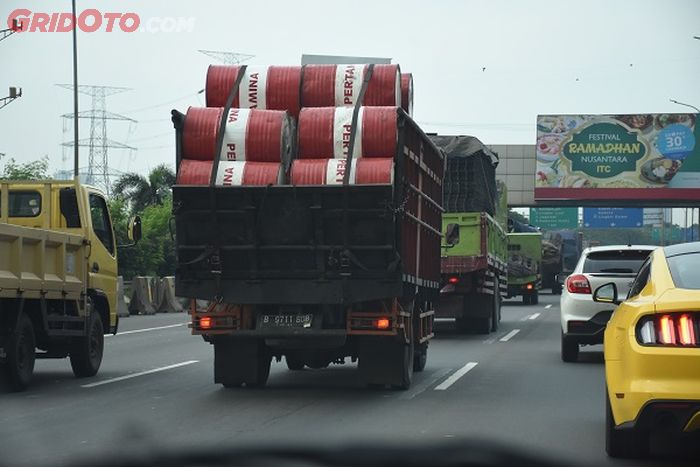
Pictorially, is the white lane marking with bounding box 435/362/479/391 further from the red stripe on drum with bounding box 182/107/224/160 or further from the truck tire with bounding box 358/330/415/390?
the red stripe on drum with bounding box 182/107/224/160

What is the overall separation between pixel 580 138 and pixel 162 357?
5212cm

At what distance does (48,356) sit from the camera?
15328 mm

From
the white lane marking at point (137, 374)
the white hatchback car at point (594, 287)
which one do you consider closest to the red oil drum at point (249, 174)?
the white lane marking at point (137, 374)

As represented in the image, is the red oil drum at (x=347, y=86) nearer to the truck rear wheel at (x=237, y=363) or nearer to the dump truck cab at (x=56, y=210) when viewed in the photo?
the truck rear wheel at (x=237, y=363)

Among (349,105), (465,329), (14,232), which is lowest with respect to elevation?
(465,329)

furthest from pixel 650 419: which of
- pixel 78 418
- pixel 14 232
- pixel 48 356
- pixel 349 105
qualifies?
pixel 48 356

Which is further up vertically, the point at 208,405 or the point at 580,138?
the point at 580,138

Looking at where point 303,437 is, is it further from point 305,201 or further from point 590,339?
point 590,339

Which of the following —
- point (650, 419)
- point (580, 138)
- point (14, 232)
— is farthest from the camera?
point (580, 138)

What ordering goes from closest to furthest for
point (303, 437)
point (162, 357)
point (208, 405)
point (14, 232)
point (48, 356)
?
1. point (303, 437)
2. point (208, 405)
3. point (14, 232)
4. point (48, 356)
5. point (162, 357)

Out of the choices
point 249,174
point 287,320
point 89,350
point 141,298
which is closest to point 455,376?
point 287,320

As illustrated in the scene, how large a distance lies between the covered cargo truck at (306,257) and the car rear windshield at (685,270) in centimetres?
424

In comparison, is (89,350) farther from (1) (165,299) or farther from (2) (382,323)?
(1) (165,299)

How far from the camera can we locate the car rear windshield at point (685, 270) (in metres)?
8.13
